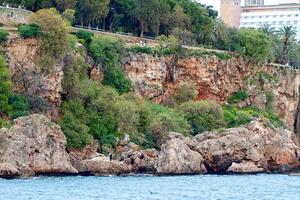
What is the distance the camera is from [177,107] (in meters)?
95.2

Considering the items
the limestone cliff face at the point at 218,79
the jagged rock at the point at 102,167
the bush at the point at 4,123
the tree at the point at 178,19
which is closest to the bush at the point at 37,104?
the bush at the point at 4,123

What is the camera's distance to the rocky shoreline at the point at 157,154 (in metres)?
70.2

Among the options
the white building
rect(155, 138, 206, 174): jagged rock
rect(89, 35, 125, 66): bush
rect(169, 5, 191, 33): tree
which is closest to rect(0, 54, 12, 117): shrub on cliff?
rect(155, 138, 206, 174): jagged rock

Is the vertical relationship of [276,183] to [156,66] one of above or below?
below

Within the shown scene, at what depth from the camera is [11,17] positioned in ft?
288

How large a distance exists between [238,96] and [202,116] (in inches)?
491

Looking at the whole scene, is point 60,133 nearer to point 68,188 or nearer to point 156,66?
point 68,188

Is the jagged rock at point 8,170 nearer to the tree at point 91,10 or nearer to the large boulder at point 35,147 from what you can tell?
the large boulder at point 35,147

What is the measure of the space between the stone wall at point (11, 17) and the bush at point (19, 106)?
939 cm

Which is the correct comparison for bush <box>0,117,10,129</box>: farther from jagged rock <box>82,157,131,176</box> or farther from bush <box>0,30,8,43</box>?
bush <box>0,30,8,43</box>

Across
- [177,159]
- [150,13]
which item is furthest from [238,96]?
[177,159]

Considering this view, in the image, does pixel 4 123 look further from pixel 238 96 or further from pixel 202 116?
pixel 238 96

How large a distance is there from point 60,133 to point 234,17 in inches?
3826

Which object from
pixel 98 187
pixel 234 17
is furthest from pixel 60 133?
pixel 234 17
